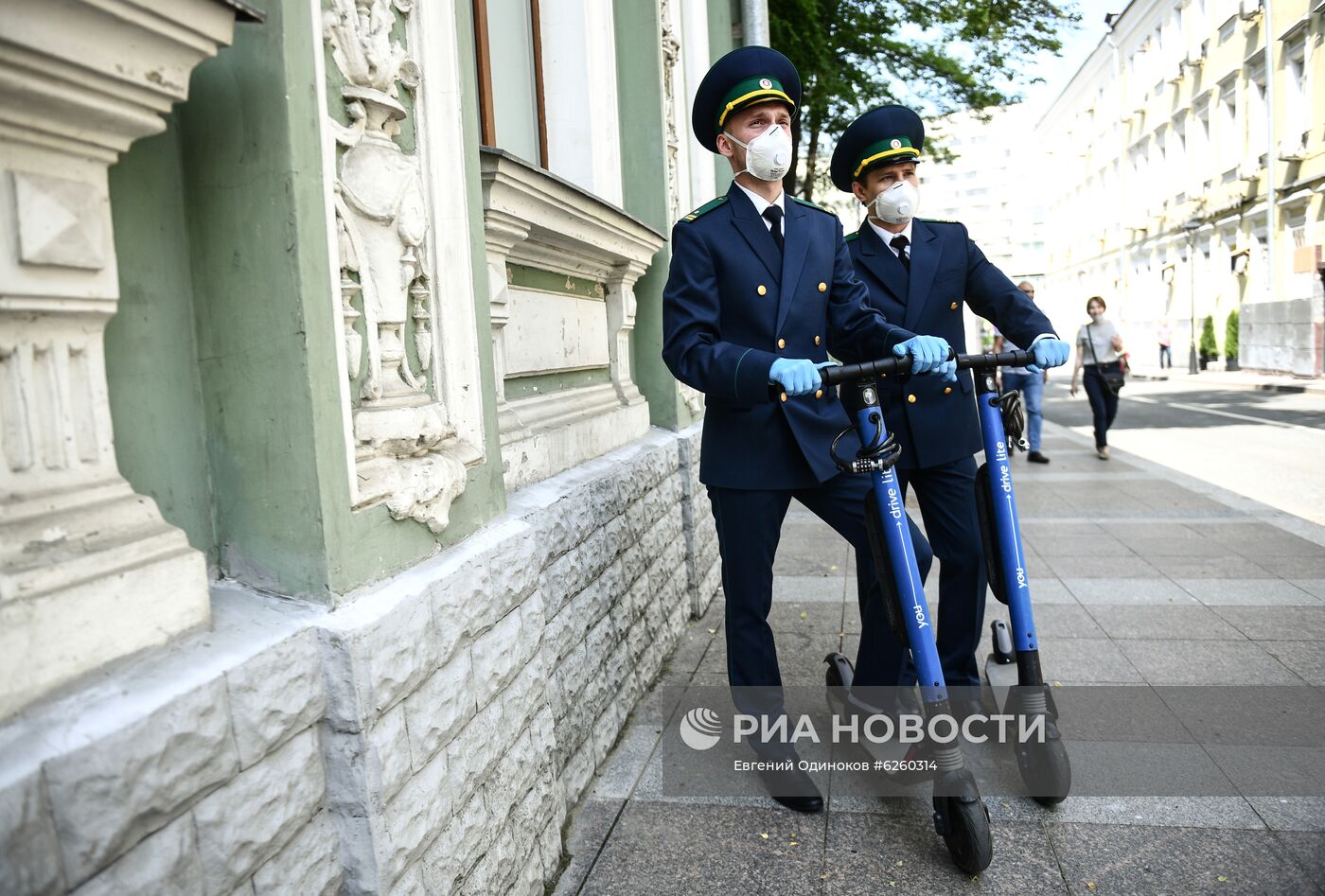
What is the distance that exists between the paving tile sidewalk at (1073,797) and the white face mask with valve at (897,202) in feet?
5.81

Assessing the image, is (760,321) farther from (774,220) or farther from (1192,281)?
(1192,281)

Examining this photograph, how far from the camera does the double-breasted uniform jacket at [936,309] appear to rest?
3.20 m

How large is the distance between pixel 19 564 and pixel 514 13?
3.69m

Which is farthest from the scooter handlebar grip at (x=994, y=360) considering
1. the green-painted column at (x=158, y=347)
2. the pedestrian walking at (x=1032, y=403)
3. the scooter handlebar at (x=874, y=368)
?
the pedestrian walking at (x=1032, y=403)

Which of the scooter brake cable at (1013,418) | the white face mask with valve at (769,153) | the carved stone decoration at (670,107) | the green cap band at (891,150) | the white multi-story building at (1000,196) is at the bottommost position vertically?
the scooter brake cable at (1013,418)

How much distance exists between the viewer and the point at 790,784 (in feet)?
9.82

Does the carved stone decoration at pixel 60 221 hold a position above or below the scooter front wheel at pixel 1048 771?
above

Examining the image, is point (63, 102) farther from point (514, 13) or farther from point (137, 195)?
point (514, 13)

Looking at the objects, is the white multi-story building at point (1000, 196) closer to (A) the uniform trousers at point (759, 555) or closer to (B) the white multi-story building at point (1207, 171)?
(B) the white multi-story building at point (1207, 171)

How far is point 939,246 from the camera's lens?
335 cm

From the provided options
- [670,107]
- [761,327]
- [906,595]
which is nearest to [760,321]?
[761,327]

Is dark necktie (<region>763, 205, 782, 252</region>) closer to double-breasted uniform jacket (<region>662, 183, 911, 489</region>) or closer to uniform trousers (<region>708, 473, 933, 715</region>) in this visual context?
double-breasted uniform jacket (<region>662, 183, 911, 489</region>)

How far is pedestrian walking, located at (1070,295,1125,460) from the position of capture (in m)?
10.5
